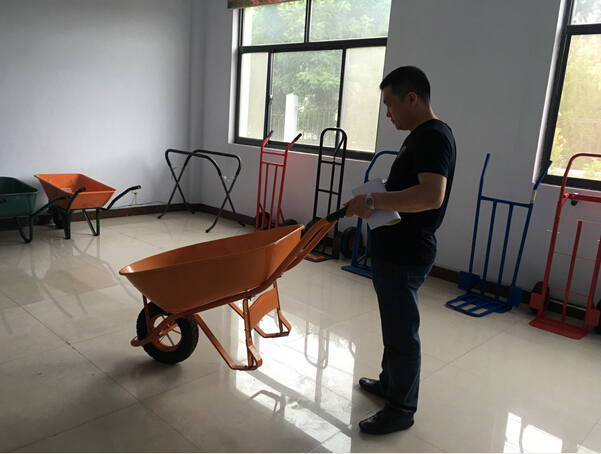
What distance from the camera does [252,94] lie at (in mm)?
6461

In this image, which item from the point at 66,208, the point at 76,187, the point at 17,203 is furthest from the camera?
the point at 76,187

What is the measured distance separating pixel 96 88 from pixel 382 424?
16.9 feet

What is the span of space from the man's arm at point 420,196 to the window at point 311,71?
131 inches

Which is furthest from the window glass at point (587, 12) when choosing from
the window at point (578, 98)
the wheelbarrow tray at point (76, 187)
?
the wheelbarrow tray at point (76, 187)

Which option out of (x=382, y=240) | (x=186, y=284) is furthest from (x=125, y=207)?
(x=382, y=240)

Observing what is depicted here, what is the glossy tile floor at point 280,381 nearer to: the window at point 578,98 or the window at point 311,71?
the window at point 578,98

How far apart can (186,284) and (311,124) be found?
3.94 metres

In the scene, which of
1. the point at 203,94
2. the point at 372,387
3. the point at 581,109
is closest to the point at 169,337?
the point at 372,387

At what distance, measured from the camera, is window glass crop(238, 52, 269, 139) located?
630cm

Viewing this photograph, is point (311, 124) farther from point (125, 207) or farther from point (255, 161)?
point (125, 207)

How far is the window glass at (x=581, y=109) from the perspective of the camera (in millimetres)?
3744

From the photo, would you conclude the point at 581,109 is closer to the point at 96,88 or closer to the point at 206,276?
the point at 206,276

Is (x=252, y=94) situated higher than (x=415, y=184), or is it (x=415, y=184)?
(x=252, y=94)

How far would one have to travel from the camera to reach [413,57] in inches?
179
